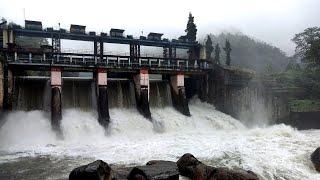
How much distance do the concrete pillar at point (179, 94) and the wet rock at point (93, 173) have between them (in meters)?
19.0

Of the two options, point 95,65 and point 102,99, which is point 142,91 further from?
point 95,65

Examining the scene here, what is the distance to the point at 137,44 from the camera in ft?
123

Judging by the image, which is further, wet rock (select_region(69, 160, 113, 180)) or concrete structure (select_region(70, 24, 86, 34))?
concrete structure (select_region(70, 24, 86, 34))

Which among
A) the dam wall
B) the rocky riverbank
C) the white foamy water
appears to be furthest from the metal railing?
the rocky riverbank

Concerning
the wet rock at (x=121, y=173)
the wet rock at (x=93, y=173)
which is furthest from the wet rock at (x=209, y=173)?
the wet rock at (x=93, y=173)

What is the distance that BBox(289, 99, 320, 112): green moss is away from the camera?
38.9 metres

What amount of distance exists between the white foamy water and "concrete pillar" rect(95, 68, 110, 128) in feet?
1.97

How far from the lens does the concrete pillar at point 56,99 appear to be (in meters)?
24.8

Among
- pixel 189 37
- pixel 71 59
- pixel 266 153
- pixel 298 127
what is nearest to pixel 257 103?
pixel 298 127

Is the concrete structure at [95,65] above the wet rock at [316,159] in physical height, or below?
above

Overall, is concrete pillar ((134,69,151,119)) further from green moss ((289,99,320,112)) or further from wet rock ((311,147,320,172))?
green moss ((289,99,320,112))

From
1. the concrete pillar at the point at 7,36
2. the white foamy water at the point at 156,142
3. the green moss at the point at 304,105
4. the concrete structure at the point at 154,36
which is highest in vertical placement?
the concrete structure at the point at 154,36

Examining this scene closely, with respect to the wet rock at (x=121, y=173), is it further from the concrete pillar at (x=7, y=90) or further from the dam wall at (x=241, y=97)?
the dam wall at (x=241, y=97)

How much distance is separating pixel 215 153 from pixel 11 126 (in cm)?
1548
